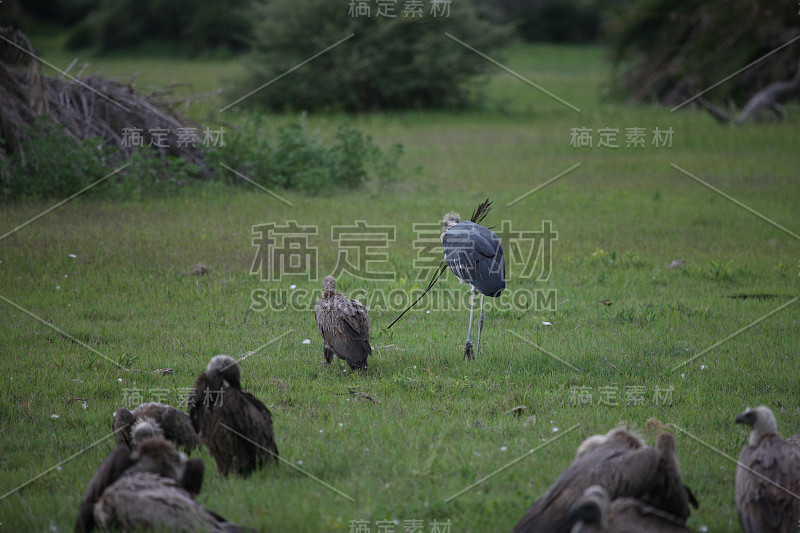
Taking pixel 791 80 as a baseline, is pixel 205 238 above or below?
below

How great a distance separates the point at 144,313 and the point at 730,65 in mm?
22970

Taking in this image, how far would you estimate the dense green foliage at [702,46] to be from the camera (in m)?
24.6

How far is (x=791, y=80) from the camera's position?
81.3 ft

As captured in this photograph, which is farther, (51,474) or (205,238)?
(205,238)

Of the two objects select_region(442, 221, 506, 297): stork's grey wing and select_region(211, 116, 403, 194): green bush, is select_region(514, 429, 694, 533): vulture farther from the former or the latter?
select_region(211, 116, 403, 194): green bush

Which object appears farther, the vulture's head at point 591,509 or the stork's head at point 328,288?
the stork's head at point 328,288

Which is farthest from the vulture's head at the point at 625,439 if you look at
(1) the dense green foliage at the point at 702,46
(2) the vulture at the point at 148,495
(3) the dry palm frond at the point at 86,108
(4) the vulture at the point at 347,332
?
(1) the dense green foliage at the point at 702,46

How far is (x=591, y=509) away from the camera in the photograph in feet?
13.9

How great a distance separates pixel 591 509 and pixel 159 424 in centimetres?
329

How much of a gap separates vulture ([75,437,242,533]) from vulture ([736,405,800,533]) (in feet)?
10.5

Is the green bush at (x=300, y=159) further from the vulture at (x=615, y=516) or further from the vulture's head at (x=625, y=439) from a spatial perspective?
the vulture at (x=615, y=516)

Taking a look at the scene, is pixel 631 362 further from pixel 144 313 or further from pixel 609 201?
pixel 609 201

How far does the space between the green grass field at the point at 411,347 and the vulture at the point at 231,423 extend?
170 mm

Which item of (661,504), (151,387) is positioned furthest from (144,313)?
(661,504)
